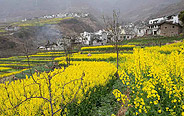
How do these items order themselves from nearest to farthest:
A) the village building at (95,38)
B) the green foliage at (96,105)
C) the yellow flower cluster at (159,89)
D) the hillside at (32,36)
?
1. the yellow flower cluster at (159,89)
2. the green foliage at (96,105)
3. the hillside at (32,36)
4. the village building at (95,38)

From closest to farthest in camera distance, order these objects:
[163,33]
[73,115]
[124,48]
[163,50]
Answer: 1. [73,115]
2. [163,50]
3. [124,48]
4. [163,33]

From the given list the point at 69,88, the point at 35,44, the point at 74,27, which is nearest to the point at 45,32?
the point at 35,44

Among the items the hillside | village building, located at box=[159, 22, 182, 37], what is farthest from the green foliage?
the hillside

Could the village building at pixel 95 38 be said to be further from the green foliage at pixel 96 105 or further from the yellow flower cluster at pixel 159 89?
the yellow flower cluster at pixel 159 89

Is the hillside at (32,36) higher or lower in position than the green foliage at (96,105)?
higher

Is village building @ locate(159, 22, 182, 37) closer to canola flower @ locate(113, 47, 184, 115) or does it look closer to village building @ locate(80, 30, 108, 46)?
village building @ locate(80, 30, 108, 46)

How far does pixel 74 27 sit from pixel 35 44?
36.2m

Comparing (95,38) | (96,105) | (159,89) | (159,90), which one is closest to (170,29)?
(95,38)

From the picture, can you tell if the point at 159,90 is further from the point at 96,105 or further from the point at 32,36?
the point at 32,36

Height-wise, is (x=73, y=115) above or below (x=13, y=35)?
below

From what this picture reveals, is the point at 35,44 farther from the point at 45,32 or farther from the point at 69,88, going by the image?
the point at 69,88

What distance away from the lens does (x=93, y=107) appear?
5.77 m

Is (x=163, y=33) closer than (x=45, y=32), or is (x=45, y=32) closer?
(x=163, y=33)

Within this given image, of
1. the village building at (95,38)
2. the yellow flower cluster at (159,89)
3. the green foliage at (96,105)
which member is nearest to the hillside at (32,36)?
the village building at (95,38)
